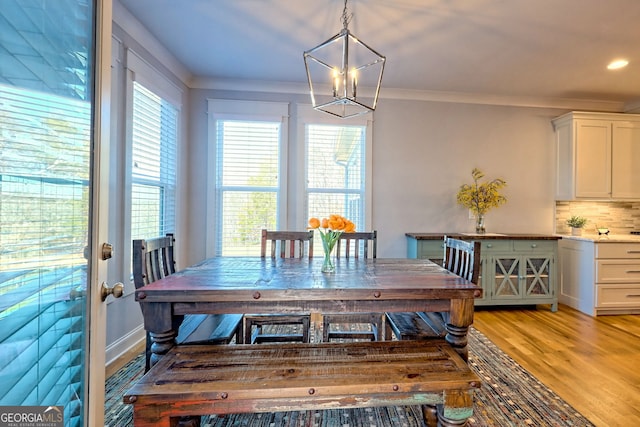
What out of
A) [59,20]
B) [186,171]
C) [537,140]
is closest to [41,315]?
[59,20]

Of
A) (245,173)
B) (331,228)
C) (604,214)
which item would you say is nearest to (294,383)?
(331,228)

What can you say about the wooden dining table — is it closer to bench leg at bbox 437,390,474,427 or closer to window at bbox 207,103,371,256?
bench leg at bbox 437,390,474,427

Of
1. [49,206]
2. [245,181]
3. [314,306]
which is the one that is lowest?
[314,306]

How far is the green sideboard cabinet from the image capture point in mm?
3330

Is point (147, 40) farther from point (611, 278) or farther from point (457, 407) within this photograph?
point (611, 278)

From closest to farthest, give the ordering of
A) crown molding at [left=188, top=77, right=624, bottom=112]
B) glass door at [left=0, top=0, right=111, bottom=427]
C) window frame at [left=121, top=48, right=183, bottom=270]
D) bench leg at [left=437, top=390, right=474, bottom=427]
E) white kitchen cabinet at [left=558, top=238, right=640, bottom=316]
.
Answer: glass door at [left=0, top=0, right=111, bottom=427] → bench leg at [left=437, top=390, right=474, bottom=427] → window frame at [left=121, top=48, right=183, bottom=270] → white kitchen cabinet at [left=558, top=238, right=640, bottom=316] → crown molding at [left=188, top=77, right=624, bottom=112]

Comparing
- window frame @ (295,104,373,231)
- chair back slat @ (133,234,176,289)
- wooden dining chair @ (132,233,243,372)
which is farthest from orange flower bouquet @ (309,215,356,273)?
window frame @ (295,104,373,231)

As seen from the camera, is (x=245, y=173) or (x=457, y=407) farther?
(x=245, y=173)

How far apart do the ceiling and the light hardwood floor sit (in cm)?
263

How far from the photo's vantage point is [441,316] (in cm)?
188

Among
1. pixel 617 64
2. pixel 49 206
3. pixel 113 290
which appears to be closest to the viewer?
pixel 49 206

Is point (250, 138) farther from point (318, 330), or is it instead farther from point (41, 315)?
point (41, 315)

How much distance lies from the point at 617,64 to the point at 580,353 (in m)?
2.79

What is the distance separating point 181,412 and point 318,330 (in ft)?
5.88
